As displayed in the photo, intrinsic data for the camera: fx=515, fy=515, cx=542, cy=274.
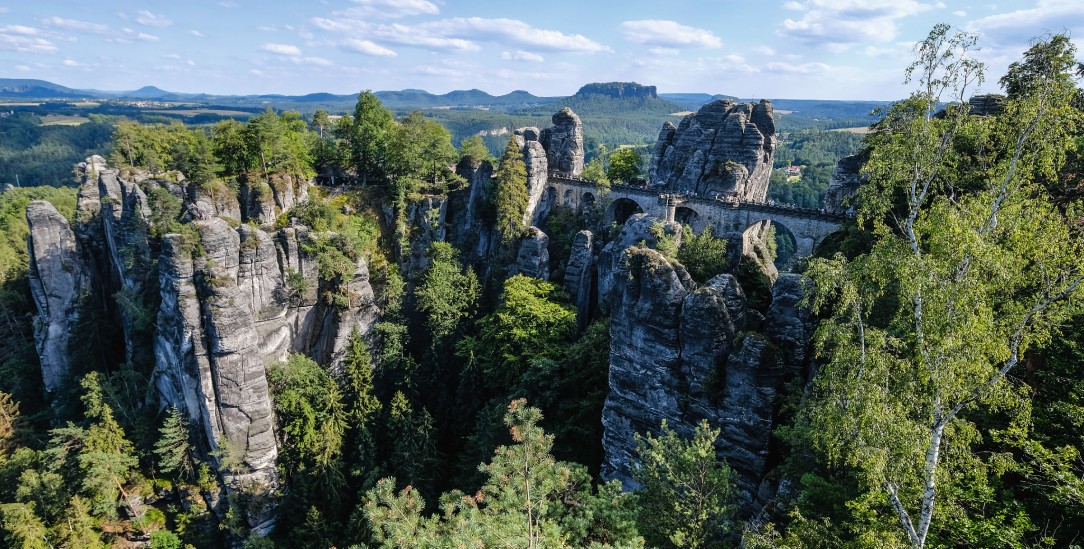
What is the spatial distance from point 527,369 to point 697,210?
62.7 feet

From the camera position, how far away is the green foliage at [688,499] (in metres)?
16.4

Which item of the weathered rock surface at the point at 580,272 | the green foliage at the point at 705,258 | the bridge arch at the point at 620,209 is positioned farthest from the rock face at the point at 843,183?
the weathered rock surface at the point at 580,272

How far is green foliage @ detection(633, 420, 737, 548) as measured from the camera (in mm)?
16422

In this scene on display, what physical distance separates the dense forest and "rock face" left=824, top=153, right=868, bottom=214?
13.5 feet

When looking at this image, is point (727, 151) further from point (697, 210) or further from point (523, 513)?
point (523, 513)

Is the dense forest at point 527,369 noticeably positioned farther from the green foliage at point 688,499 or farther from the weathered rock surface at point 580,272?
the weathered rock surface at point 580,272

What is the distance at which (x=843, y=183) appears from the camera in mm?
34406

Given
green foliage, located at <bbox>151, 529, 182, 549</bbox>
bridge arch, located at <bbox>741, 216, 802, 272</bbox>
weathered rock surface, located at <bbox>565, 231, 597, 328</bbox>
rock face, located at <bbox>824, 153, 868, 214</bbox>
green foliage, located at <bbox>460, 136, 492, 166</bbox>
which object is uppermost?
green foliage, located at <bbox>460, 136, 492, 166</bbox>

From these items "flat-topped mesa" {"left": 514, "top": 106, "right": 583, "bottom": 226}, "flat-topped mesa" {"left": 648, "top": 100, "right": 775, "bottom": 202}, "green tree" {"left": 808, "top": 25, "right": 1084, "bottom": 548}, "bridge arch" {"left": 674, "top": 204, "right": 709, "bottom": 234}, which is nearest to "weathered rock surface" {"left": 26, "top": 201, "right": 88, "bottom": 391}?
"flat-topped mesa" {"left": 514, "top": 106, "right": 583, "bottom": 226}

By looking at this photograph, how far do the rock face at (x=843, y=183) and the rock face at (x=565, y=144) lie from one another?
76.3 feet

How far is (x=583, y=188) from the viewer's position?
47156 mm

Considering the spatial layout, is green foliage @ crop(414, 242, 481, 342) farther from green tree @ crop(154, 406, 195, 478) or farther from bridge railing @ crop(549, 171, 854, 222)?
green tree @ crop(154, 406, 195, 478)

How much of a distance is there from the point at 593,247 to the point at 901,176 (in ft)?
85.6

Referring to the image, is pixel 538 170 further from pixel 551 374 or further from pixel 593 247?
pixel 551 374
